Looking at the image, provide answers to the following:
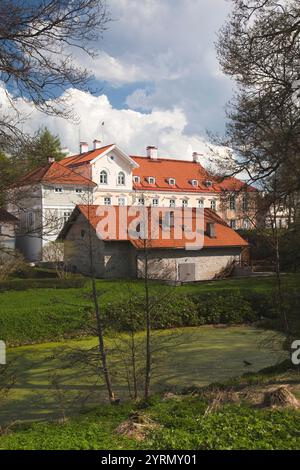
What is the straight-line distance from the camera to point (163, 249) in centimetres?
2838

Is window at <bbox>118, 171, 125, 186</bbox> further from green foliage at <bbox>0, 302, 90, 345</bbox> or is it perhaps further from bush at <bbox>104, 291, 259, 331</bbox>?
green foliage at <bbox>0, 302, 90, 345</bbox>

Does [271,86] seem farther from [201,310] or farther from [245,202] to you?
[201,310]

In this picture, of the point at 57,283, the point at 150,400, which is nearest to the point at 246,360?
the point at 150,400

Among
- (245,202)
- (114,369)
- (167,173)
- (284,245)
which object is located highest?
(167,173)

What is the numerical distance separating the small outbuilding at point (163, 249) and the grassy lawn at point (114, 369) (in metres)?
11.3

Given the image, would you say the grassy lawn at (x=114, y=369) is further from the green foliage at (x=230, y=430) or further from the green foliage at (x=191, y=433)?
the green foliage at (x=230, y=430)

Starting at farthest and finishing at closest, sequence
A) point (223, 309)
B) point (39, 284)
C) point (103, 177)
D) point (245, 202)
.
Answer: point (103, 177), point (39, 284), point (223, 309), point (245, 202)

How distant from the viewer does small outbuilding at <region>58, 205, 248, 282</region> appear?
2831 centimetres

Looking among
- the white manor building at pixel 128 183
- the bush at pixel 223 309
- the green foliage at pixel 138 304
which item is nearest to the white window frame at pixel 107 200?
the white manor building at pixel 128 183

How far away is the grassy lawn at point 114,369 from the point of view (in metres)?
10.0

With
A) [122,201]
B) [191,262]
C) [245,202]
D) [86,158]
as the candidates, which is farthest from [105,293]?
[86,158]

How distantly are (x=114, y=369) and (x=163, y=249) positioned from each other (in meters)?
17.2

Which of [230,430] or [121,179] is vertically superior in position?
[121,179]
